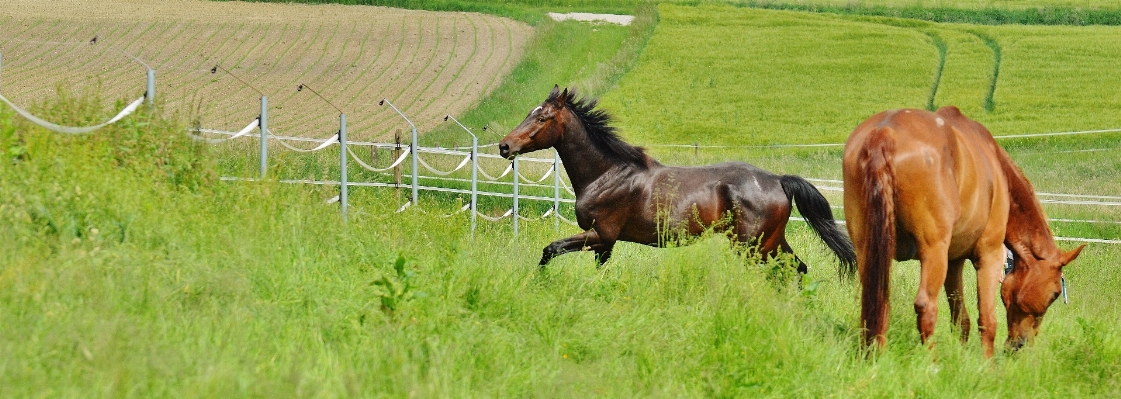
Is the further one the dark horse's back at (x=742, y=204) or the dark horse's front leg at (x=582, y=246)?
the dark horse's back at (x=742, y=204)

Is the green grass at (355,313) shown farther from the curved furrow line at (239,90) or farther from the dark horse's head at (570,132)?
the curved furrow line at (239,90)

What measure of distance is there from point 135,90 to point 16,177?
68.5ft

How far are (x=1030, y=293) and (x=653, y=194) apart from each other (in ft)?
11.2

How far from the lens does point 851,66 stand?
41375 mm

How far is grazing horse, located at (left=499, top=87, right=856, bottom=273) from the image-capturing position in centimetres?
945

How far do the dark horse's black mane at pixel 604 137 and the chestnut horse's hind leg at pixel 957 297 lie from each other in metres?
3.32

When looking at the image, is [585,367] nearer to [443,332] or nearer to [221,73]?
[443,332]

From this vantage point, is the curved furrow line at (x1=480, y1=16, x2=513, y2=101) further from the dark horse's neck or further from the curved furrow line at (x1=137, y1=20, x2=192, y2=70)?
the dark horse's neck

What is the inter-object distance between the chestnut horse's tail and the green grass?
193 millimetres

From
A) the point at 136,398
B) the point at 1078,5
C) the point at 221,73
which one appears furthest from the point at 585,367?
the point at 1078,5

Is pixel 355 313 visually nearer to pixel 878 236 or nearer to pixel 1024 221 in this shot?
pixel 878 236

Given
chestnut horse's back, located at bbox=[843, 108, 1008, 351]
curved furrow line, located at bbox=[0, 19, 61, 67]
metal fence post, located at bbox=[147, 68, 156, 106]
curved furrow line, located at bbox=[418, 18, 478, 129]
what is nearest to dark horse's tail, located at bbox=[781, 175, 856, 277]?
chestnut horse's back, located at bbox=[843, 108, 1008, 351]

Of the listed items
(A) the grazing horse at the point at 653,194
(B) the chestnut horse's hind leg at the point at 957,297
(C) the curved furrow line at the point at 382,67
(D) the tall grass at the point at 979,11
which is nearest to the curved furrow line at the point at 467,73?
(C) the curved furrow line at the point at 382,67

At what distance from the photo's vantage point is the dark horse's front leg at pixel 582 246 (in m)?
8.77
